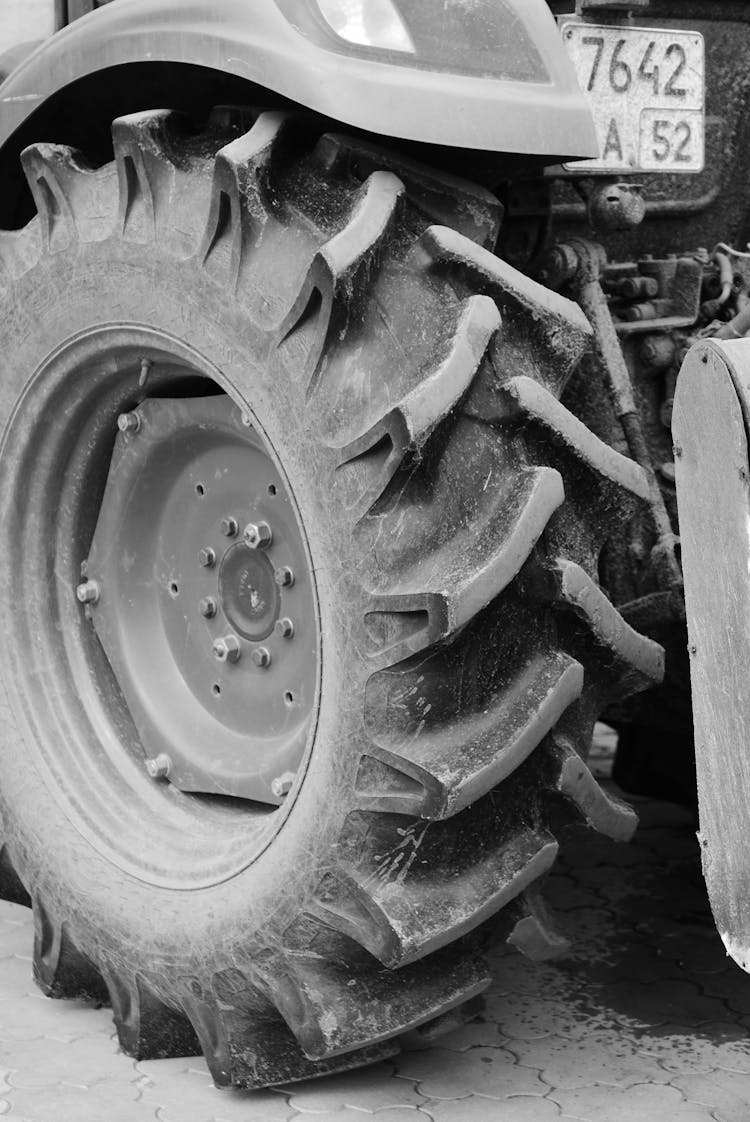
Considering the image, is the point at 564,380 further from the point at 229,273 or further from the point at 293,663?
the point at 293,663

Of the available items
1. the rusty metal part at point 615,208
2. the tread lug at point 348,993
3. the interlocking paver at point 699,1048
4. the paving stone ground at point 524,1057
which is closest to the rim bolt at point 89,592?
the paving stone ground at point 524,1057

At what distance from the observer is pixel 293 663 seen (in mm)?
2436

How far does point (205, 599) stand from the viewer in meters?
2.58

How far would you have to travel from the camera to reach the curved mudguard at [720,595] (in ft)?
6.08

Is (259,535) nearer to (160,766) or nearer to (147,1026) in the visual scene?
(160,766)

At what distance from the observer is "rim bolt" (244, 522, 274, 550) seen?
7.98 feet

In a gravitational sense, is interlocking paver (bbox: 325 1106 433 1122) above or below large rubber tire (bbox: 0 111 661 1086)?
below

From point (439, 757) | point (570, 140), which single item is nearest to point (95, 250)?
point (570, 140)

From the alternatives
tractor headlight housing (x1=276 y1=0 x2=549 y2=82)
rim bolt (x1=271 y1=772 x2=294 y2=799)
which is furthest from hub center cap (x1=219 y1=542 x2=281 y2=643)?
tractor headlight housing (x1=276 y1=0 x2=549 y2=82)

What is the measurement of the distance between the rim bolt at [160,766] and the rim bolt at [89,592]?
0.28 meters

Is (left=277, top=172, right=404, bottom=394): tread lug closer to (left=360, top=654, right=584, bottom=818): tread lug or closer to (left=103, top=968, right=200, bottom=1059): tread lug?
(left=360, top=654, right=584, bottom=818): tread lug

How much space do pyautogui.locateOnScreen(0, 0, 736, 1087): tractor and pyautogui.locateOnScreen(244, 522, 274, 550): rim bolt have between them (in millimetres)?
22

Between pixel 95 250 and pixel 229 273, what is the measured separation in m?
0.32

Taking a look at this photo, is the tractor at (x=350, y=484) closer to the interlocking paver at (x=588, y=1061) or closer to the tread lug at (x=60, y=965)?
the tread lug at (x=60, y=965)
